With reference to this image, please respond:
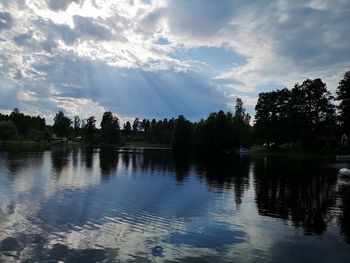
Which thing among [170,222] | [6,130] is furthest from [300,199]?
[6,130]

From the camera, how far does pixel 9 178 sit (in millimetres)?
38062

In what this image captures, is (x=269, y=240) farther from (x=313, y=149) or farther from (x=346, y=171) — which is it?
(x=313, y=149)

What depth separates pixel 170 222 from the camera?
69.6ft

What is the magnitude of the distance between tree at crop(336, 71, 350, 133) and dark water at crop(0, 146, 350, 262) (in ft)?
216

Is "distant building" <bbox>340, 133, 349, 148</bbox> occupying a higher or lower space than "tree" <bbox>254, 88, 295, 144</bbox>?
lower

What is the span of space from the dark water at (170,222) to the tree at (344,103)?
216 ft

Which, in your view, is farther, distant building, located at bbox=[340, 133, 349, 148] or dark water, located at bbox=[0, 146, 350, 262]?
distant building, located at bbox=[340, 133, 349, 148]

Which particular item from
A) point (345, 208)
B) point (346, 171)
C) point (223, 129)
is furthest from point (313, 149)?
point (345, 208)

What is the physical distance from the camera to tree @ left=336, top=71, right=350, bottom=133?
96250mm

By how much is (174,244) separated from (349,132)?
300ft

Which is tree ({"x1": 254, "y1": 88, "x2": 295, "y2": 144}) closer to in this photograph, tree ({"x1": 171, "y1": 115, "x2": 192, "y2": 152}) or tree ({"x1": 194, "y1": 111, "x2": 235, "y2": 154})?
tree ({"x1": 194, "y1": 111, "x2": 235, "y2": 154})

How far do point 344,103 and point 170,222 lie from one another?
3497 inches

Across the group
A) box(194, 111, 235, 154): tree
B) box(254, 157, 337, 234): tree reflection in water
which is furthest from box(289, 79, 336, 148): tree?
box(254, 157, 337, 234): tree reflection in water

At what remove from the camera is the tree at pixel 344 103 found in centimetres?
9625
